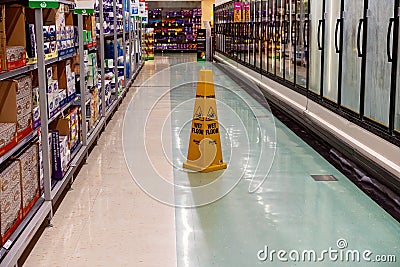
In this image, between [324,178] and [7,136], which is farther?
[324,178]

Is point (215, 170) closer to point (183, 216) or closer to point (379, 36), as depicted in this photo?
point (183, 216)

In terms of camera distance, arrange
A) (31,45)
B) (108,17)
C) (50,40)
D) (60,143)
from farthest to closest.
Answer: (108,17), (60,143), (50,40), (31,45)

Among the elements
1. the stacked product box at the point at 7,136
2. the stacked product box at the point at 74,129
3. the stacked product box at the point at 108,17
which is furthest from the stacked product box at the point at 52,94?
the stacked product box at the point at 108,17

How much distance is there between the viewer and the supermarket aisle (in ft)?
11.9

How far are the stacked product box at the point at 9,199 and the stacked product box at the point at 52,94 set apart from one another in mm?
1026

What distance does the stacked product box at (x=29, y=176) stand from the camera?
3.67 meters

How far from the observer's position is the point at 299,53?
894cm

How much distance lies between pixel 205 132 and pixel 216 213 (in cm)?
136

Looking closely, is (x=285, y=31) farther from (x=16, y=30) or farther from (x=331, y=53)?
(x=16, y=30)

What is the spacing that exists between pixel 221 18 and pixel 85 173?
53.9 ft

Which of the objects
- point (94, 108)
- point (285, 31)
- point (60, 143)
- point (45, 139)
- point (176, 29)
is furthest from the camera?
point (176, 29)

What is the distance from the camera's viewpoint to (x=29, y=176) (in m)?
3.84

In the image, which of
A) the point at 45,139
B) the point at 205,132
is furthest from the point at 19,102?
the point at 205,132

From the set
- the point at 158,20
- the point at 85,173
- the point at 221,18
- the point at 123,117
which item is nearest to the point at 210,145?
the point at 85,173
